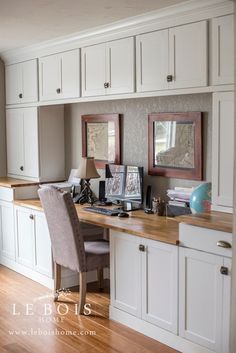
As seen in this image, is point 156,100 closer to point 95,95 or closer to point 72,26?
point 95,95

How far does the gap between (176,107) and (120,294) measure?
61.5 inches

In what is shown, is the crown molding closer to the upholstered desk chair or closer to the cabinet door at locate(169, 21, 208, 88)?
the cabinet door at locate(169, 21, 208, 88)

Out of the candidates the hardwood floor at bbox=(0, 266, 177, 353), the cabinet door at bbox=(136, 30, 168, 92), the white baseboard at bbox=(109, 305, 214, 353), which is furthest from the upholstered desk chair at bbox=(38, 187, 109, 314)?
the cabinet door at bbox=(136, 30, 168, 92)

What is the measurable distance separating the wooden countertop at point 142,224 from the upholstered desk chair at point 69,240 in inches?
7.4

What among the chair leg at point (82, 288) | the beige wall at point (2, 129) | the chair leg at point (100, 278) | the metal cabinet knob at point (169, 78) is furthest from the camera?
the beige wall at point (2, 129)

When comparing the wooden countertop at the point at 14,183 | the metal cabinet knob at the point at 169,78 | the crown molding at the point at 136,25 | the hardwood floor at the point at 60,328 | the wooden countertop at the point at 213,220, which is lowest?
the hardwood floor at the point at 60,328

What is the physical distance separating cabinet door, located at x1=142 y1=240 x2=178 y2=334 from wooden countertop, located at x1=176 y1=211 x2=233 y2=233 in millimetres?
245

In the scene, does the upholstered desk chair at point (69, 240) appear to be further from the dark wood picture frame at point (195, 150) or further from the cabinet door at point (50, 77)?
the cabinet door at point (50, 77)

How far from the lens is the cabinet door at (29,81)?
5.25 m

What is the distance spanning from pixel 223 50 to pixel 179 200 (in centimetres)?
128

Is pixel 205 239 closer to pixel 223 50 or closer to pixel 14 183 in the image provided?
pixel 223 50

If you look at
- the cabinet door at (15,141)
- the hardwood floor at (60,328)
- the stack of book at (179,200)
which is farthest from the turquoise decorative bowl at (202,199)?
the cabinet door at (15,141)

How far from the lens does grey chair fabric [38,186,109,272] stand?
388 centimetres

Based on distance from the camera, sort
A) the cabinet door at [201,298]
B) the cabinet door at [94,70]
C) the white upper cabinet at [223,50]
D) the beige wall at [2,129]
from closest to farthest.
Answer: the cabinet door at [201,298] < the white upper cabinet at [223,50] < the cabinet door at [94,70] < the beige wall at [2,129]
